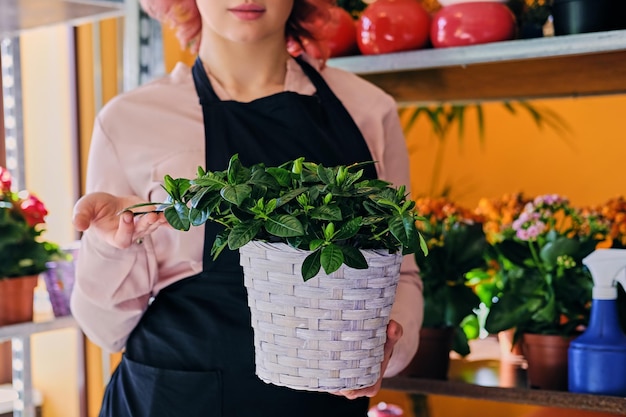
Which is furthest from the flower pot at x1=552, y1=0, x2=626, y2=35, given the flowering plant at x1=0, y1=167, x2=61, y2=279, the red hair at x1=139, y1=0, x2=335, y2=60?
the flowering plant at x1=0, y1=167, x2=61, y2=279

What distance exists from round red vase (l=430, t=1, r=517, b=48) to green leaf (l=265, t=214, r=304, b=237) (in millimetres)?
936

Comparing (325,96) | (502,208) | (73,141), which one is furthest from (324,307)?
(73,141)

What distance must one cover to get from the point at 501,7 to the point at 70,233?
2.24 m

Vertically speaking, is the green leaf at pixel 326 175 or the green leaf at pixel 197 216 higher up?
the green leaf at pixel 326 175

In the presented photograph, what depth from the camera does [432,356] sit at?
6.07 feet

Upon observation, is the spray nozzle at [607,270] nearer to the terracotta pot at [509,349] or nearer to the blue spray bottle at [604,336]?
the blue spray bottle at [604,336]

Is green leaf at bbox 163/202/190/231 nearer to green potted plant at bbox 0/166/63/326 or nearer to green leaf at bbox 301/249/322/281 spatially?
green leaf at bbox 301/249/322/281

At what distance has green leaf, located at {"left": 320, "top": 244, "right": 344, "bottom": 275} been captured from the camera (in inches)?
37.0

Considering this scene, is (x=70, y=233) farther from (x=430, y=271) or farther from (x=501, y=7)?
(x=501, y=7)

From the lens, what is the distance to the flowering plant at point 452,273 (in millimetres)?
1893

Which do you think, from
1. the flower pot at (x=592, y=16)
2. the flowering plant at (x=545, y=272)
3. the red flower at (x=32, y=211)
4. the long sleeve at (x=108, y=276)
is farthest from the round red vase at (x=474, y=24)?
the red flower at (x=32, y=211)

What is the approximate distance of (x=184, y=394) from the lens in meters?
1.36

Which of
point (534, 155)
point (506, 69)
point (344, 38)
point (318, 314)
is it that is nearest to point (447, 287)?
point (506, 69)

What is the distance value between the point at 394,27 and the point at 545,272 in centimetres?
61
